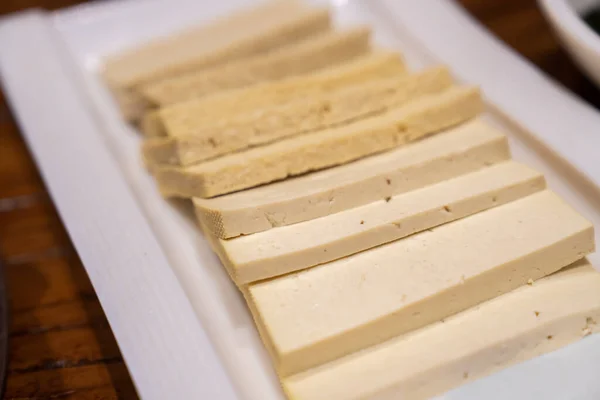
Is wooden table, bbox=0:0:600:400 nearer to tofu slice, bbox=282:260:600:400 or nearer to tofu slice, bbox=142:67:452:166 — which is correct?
tofu slice, bbox=142:67:452:166

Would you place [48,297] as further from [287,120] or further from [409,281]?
[409,281]

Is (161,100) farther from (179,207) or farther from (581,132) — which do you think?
(581,132)

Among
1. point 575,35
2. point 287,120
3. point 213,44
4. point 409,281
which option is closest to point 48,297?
point 287,120

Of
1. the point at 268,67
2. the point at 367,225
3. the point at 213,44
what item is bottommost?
the point at 367,225

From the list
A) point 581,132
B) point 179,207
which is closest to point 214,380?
point 179,207

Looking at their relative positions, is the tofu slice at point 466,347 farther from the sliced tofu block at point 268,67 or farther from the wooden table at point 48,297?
the sliced tofu block at point 268,67

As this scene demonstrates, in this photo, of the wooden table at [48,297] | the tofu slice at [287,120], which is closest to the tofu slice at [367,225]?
the tofu slice at [287,120]
